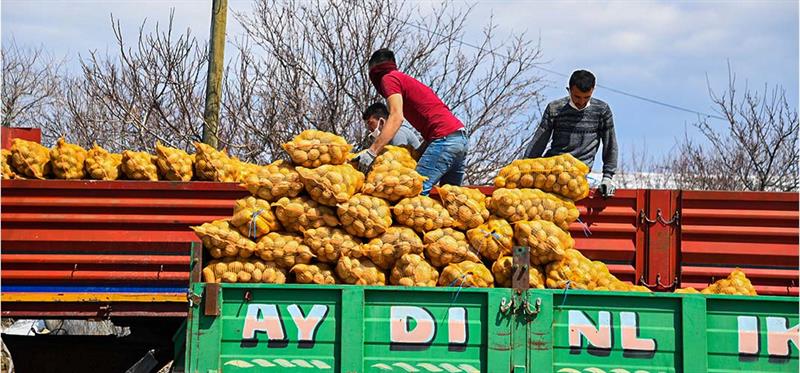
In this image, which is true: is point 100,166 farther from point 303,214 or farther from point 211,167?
point 303,214

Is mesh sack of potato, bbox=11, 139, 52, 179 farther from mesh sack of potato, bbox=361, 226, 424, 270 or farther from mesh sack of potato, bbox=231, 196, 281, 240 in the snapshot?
mesh sack of potato, bbox=361, 226, 424, 270

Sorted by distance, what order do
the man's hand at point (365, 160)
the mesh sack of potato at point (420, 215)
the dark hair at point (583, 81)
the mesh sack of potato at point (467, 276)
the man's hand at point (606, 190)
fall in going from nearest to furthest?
1. the mesh sack of potato at point (467, 276)
2. the mesh sack of potato at point (420, 215)
3. the man's hand at point (365, 160)
4. the man's hand at point (606, 190)
5. the dark hair at point (583, 81)

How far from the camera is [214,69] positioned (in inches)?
456

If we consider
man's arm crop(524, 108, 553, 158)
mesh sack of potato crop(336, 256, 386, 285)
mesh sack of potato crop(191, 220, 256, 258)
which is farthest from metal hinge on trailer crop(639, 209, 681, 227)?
mesh sack of potato crop(191, 220, 256, 258)

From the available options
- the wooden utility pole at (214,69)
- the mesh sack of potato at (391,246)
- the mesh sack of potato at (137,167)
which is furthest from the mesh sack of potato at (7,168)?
the wooden utility pole at (214,69)

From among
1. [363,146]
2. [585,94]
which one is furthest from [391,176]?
[363,146]

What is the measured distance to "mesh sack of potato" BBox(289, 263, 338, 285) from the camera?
5.19 metres

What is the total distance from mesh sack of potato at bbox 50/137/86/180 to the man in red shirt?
2.37 m

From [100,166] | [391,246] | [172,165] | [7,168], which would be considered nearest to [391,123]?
[391,246]

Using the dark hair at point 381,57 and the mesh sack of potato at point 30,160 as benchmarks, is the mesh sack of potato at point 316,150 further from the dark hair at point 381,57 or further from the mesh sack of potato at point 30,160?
the mesh sack of potato at point 30,160

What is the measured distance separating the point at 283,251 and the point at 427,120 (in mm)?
1607

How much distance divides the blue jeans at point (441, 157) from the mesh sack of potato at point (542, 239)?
86cm

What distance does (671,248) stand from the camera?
6.14m

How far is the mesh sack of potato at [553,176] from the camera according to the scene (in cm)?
559
